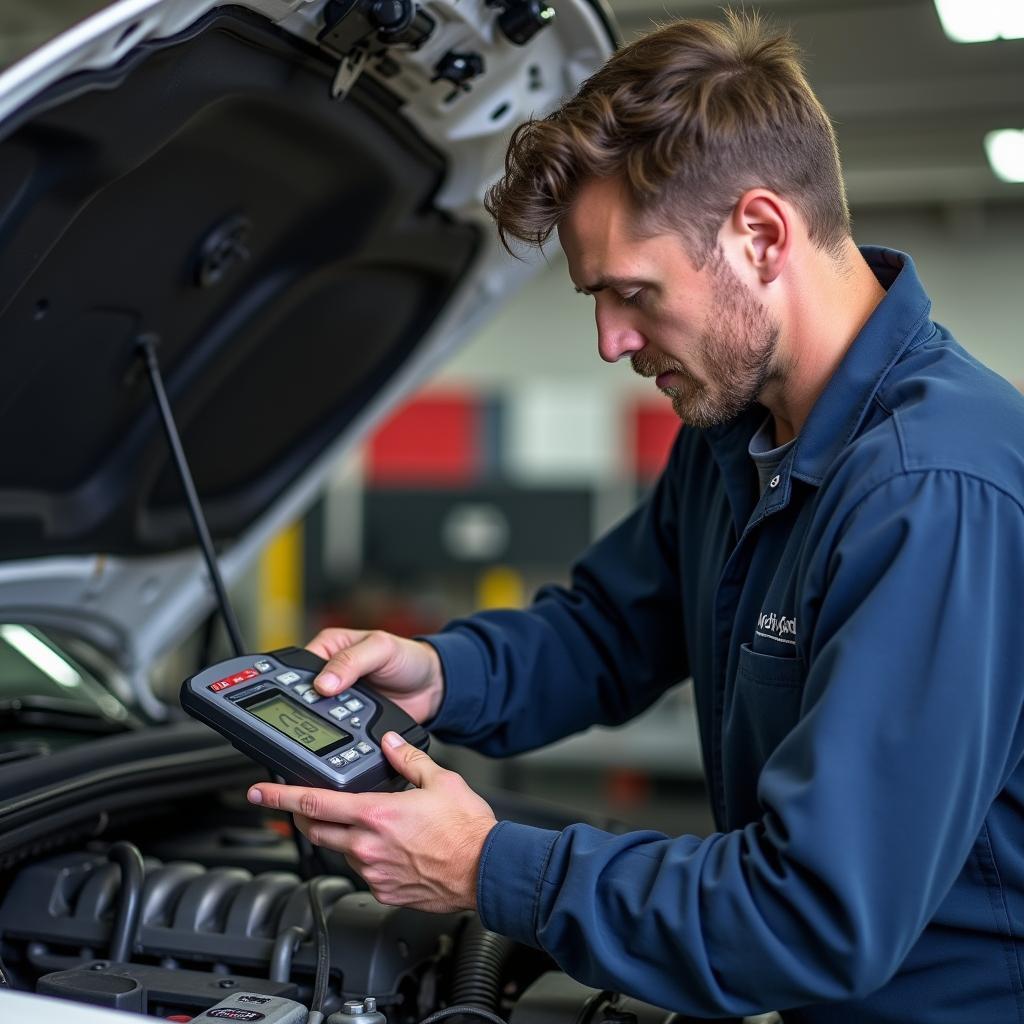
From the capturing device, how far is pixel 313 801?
41.1 inches

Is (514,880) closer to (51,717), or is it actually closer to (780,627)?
(780,627)

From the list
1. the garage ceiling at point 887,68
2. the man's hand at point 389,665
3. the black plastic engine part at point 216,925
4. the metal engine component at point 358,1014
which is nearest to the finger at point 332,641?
the man's hand at point 389,665

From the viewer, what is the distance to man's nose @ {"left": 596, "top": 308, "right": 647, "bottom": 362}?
1.15 m

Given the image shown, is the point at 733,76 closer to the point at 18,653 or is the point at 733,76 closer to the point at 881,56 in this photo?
the point at 18,653

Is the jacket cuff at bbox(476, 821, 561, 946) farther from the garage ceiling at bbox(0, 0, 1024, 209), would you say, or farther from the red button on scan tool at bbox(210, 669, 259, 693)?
the garage ceiling at bbox(0, 0, 1024, 209)

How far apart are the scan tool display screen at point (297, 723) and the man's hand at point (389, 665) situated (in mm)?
66

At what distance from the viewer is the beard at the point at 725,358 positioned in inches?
43.3

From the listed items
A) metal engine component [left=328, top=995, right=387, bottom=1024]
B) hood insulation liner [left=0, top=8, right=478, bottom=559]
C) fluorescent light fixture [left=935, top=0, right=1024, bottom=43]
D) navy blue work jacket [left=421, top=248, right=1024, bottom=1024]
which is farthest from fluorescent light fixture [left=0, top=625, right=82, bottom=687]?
fluorescent light fixture [left=935, top=0, right=1024, bottom=43]

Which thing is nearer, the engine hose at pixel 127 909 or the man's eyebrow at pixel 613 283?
the man's eyebrow at pixel 613 283

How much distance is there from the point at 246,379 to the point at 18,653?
49 centimetres

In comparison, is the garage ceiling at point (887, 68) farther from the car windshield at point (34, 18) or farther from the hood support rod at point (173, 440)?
the hood support rod at point (173, 440)

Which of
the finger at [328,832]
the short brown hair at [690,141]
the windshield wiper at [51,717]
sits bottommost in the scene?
the windshield wiper at [51,717]

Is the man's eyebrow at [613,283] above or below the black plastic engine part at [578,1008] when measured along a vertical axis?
above

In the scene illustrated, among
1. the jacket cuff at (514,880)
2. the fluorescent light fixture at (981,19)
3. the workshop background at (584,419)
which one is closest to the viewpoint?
the jacket cuff at (514,880)
